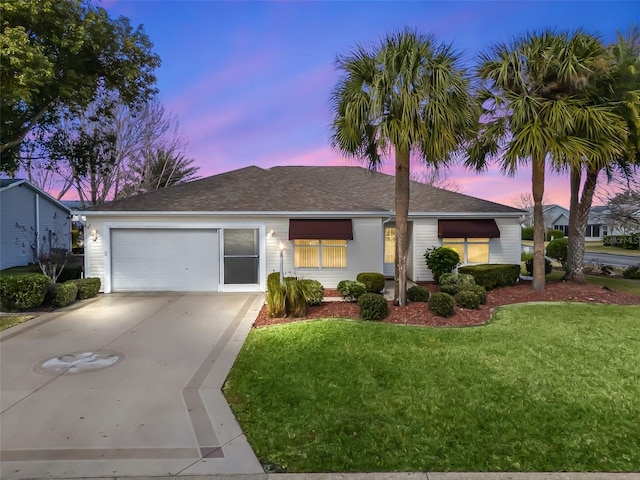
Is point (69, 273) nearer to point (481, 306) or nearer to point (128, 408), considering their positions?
point (128, 408)

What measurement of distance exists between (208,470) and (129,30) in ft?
50.1

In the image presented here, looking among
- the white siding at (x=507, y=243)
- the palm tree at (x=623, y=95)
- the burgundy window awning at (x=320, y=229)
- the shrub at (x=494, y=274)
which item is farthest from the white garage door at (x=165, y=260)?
the palm tree at (x=623, y=95)

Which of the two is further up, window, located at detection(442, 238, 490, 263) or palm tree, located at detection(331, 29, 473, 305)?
palm tree, located at detection(331, 29, 473, 305)

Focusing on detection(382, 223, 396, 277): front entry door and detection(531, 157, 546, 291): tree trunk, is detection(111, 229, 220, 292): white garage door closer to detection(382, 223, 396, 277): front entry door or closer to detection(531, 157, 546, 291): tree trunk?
detection(382, 223, 396, 277): front entry door

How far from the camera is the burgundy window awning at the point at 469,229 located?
1464 centimetres

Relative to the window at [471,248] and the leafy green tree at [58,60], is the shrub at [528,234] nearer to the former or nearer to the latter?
the window at [471,248]

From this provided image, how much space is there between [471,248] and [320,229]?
22.4 ft

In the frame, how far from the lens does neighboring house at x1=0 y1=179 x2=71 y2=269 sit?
→ 57.0ft

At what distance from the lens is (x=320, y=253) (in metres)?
13.5

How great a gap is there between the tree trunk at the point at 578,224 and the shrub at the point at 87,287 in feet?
55.6

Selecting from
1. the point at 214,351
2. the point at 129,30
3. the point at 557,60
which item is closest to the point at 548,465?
the point at 214,351

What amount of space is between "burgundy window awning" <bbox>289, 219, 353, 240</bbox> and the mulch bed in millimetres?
1957

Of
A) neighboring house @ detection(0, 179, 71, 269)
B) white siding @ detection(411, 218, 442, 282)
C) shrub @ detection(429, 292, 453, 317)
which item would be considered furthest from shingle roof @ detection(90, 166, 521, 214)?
neighboring house @ detection(0, 179, 71, 269)

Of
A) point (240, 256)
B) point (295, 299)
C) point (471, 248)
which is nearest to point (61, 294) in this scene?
point (240, 256)
